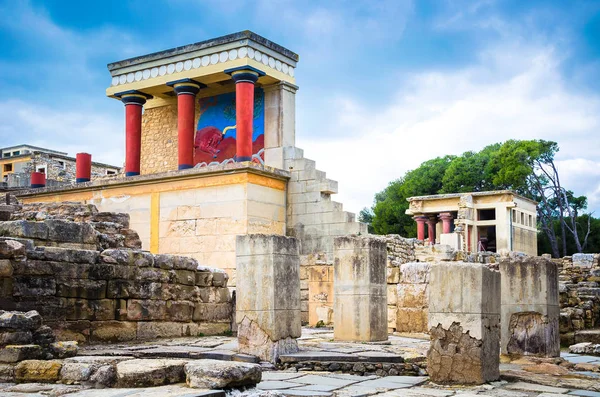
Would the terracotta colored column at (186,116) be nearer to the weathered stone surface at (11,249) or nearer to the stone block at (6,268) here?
the weathered stone surface at (11,249)

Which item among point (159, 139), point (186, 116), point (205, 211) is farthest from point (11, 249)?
point (159, 139)

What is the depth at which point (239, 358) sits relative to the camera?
8500mm

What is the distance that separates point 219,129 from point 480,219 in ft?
81.9

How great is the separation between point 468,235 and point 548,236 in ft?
49.8

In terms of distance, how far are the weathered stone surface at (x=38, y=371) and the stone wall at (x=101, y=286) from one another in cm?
200

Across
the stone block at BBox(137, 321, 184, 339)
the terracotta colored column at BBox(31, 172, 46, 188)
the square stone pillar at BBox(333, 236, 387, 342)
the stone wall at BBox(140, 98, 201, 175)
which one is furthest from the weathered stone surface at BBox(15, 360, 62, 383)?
the terracotta colored column at BBox(31, 172, 46, 188)

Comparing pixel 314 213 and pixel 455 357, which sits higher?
pixel 314 213

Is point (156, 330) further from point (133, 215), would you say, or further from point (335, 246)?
point (133, 215)

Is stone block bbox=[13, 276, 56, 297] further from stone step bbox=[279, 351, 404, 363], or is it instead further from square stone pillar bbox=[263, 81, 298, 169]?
square stone pillar bbox=[263, 81, 298, 169]

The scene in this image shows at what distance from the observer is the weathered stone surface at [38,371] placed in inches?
262

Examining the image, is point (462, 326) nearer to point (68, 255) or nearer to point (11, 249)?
point (68, 255)

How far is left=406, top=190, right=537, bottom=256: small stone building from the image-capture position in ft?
131

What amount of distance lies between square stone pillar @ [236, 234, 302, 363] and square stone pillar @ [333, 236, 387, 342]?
6.20ft

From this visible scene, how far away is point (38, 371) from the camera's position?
6691 millimetres
